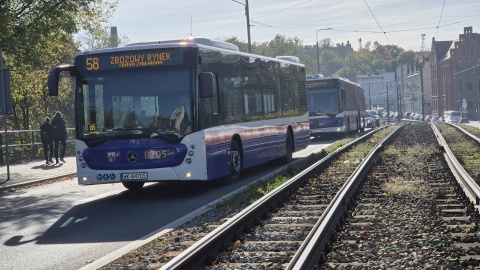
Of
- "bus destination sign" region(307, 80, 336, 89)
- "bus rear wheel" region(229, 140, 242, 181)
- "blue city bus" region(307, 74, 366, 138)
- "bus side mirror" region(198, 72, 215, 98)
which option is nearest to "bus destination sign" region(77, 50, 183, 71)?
"bus side mirror" region(198, 72, 215, 98)

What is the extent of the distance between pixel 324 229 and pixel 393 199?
383cm

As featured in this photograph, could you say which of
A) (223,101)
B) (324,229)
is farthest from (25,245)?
(223,101)

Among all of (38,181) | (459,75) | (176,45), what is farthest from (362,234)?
(459,75)

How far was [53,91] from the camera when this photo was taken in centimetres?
1401

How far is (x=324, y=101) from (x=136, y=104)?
25.2 m

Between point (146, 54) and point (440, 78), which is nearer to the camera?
point (146, 54)

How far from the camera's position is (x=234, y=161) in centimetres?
A: 1692

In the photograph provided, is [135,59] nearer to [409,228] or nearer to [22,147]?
[409,228]

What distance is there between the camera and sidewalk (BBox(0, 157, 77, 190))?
19933mm

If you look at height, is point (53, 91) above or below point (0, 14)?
below

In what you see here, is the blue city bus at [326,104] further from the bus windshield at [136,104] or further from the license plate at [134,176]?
the license plate at [134,176]

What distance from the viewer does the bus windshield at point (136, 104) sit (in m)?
14.2

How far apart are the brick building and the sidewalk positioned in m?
95.9

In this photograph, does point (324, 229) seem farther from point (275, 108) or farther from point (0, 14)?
point (0, 14)
